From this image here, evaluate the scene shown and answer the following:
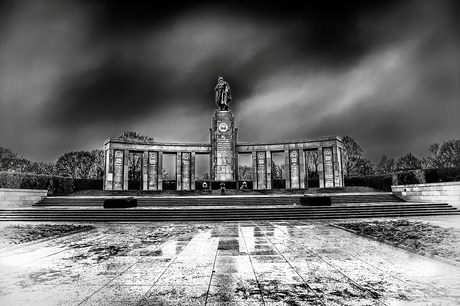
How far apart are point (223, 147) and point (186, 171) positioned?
225 inches

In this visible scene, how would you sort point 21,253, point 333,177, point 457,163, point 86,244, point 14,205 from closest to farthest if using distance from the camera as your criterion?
point 21,253
point 86,244
point 14,205
point 333,177
point 457,163

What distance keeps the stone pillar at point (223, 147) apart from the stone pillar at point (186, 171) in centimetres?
312

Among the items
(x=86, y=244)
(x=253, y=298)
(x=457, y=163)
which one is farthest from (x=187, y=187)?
(x=457, y=163)

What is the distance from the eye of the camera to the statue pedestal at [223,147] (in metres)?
37.9

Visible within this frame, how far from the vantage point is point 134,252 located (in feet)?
23.7

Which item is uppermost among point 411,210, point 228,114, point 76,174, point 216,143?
point 228,114

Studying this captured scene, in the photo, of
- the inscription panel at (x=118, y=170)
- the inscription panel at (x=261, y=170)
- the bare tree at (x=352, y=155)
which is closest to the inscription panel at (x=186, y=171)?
Answer: the inscription panel at (x=118, y=170)

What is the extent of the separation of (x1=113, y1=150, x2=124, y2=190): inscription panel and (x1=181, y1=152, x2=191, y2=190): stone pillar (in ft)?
24.5

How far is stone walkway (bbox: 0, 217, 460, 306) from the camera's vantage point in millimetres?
3918

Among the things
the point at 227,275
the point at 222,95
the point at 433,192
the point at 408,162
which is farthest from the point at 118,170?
the point at 408,162

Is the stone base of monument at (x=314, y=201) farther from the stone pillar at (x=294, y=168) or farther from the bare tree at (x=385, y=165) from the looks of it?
the bare tree at (x=385, y=165)

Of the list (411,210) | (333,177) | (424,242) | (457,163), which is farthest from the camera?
(457,163)

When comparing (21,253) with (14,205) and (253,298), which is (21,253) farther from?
(14,205)

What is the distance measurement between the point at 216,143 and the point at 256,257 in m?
32.6
